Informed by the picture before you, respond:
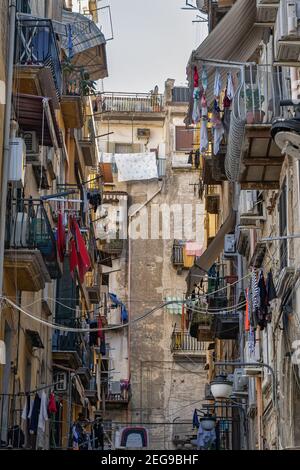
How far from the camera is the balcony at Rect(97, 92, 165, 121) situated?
57.3 meters

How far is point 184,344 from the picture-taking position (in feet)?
171

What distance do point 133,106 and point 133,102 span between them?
37 cm

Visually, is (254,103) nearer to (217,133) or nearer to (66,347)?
(217,133)

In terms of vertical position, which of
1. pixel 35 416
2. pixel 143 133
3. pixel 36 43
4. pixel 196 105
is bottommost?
pixel 35 416

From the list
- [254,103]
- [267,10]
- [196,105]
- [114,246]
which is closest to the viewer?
[267,10]

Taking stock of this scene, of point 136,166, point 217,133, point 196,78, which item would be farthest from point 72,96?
point 136,166

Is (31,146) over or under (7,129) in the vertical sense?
over

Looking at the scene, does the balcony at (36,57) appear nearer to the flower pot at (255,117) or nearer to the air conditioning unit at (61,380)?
the flower pot at (255,117)

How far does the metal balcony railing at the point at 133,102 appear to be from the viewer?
58.4 metres

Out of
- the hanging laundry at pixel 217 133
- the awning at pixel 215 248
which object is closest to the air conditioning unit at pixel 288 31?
the hanging laundry at pixel 217 133

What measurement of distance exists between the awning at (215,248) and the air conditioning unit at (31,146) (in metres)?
7.91

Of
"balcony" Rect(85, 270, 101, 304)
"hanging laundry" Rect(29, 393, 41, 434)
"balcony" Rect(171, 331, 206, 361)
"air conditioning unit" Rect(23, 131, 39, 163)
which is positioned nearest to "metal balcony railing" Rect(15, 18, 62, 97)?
"air conditioning unit" Rect(23, 131, 39, 163)

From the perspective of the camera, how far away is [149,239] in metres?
54.4

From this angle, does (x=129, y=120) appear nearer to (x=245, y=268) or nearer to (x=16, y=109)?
(x=245, y=268)
